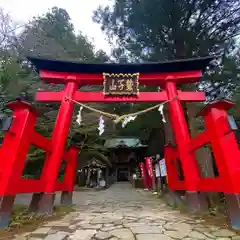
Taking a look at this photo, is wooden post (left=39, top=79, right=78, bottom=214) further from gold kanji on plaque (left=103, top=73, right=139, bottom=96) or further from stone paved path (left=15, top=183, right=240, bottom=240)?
gold kanji on plaque (left=103, top=73, right=139, bottom=96)

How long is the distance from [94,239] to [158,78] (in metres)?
5.34

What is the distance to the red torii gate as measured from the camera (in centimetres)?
453

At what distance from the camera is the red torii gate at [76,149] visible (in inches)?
178

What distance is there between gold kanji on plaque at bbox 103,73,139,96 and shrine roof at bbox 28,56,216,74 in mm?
210

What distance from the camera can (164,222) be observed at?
461 cm

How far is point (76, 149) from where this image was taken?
758 centimetres

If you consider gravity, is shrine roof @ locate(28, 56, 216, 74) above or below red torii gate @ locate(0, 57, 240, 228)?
above

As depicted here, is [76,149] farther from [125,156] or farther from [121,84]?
[125,156]

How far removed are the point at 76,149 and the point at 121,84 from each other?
8.85 feet

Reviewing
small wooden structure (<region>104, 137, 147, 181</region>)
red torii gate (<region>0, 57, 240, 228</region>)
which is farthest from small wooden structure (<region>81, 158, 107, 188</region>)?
red torii gate (<region>0, 57, 240, 228</region>)

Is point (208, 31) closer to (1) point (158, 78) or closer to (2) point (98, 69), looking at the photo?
(1) point (158, 78)

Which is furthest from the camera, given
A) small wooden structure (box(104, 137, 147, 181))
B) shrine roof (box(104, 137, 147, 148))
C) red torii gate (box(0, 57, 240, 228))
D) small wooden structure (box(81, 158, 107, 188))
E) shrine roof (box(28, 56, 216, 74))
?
small wooden structure (box(104, 137, 147, 181))

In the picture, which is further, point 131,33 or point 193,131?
point 131,33

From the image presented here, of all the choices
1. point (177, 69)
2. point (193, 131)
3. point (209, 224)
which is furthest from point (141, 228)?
point (177, 69)
